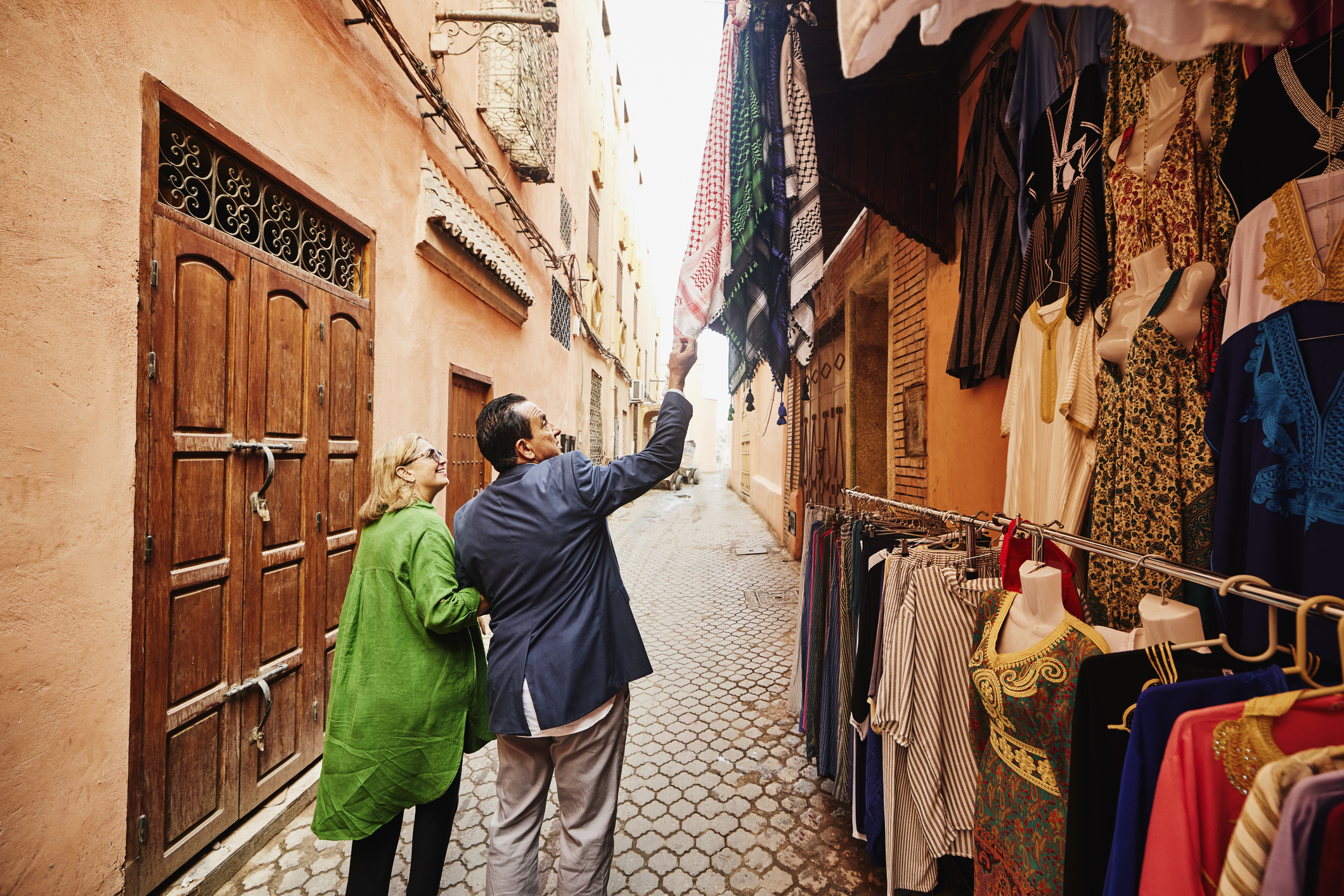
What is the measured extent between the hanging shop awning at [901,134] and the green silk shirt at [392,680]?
9.63ft

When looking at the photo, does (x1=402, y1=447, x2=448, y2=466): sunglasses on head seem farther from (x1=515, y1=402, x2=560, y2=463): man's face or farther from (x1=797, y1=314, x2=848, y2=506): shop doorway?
(x1=797, y1=314, x2=848, y2=506): shop doorway

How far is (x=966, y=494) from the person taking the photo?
3.10 meters

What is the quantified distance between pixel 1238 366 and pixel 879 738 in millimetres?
1729

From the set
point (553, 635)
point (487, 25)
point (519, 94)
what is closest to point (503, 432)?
point (553, 635)

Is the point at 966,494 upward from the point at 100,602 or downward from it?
upward

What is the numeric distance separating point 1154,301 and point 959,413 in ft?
5.57

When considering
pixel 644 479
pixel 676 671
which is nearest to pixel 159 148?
pixel 644 479

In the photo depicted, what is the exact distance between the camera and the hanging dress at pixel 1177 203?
1.51 metres

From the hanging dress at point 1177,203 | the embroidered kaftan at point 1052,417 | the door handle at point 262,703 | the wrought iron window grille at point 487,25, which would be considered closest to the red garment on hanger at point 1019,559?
the embroidered kaftan at point 1052,417

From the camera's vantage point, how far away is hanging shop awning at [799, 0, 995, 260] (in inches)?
121

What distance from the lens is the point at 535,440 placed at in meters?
1.93

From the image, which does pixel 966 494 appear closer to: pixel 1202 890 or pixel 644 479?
pixel 644 479

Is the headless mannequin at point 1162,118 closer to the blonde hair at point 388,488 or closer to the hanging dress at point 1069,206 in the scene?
the hanging dress at point 1069,206

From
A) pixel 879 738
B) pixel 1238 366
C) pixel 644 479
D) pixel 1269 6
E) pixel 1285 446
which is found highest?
pixel 1269 6
